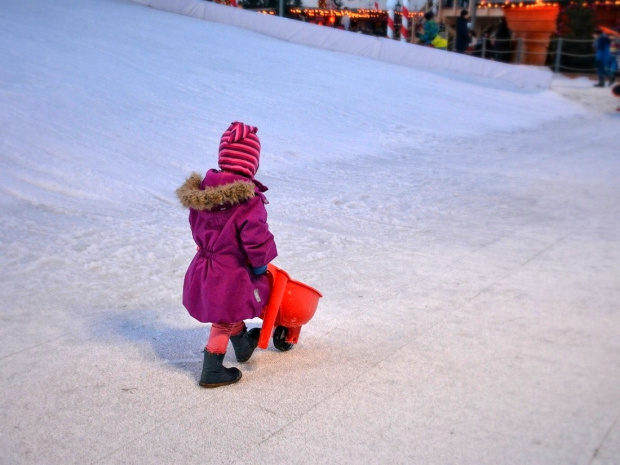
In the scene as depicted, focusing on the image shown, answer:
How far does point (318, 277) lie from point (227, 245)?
1.77 m

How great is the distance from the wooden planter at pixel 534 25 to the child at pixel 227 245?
68.4 feet

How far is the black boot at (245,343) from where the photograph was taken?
3510mm

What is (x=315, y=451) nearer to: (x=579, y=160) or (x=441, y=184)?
(x=441, y=184)

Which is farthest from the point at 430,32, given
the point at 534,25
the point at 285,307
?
the point at 285,307

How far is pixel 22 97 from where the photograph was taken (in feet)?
30.6

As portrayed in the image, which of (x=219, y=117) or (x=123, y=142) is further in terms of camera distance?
(x=219, y=117)

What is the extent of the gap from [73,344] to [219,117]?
6674 millimetres

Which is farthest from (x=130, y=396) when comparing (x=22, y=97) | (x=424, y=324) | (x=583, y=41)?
(x=583, y=41)

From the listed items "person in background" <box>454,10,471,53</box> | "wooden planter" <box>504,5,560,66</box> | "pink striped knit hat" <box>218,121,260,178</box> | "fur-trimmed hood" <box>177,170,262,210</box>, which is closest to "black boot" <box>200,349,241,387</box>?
"fur-trimmed hood" <box>177,170,262,210</box>

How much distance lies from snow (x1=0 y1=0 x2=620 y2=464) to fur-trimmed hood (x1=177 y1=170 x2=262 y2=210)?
838mm

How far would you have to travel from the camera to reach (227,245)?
324 cm

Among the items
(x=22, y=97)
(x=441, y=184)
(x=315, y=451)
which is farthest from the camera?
(x=22, y=97)

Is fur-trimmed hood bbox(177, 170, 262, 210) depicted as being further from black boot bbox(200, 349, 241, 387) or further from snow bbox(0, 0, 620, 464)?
snow bbox(0, 0, 620, 464)

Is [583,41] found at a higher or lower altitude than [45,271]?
higher
